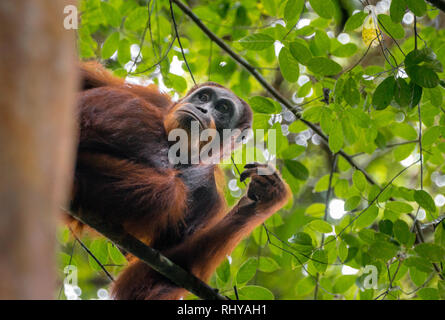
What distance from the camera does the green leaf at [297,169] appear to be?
3.53 meters

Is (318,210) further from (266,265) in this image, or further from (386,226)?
(386,226)

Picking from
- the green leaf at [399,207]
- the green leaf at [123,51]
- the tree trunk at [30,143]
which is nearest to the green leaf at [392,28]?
the green leaf at [399,207]

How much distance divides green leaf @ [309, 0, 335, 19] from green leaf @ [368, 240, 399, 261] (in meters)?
1.28

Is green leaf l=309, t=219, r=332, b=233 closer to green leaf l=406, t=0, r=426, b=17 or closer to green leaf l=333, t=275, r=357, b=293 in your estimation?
green leaf l=333, t=275, r=357, b=293

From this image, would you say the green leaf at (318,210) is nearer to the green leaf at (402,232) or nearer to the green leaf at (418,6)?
the green leaf at (402,232)

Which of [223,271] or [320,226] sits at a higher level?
[320,226]

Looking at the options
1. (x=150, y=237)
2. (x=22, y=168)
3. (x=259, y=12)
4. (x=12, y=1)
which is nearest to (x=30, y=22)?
(x=12, y=1)

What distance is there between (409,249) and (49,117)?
2.51 meters

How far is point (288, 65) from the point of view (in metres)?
2.91

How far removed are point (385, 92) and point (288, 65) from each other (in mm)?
611

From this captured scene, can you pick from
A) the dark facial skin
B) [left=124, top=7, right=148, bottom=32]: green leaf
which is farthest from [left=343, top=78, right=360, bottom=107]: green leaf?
[left=124, top=7, right=148, bottom=32]: green leaf

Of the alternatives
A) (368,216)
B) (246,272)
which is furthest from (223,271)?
(368,216)

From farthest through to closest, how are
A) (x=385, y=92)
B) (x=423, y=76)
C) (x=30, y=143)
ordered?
(x=385, y=92) < (x=423, y=76) < (x=30, y=143)

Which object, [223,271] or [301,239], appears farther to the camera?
[223,271]
